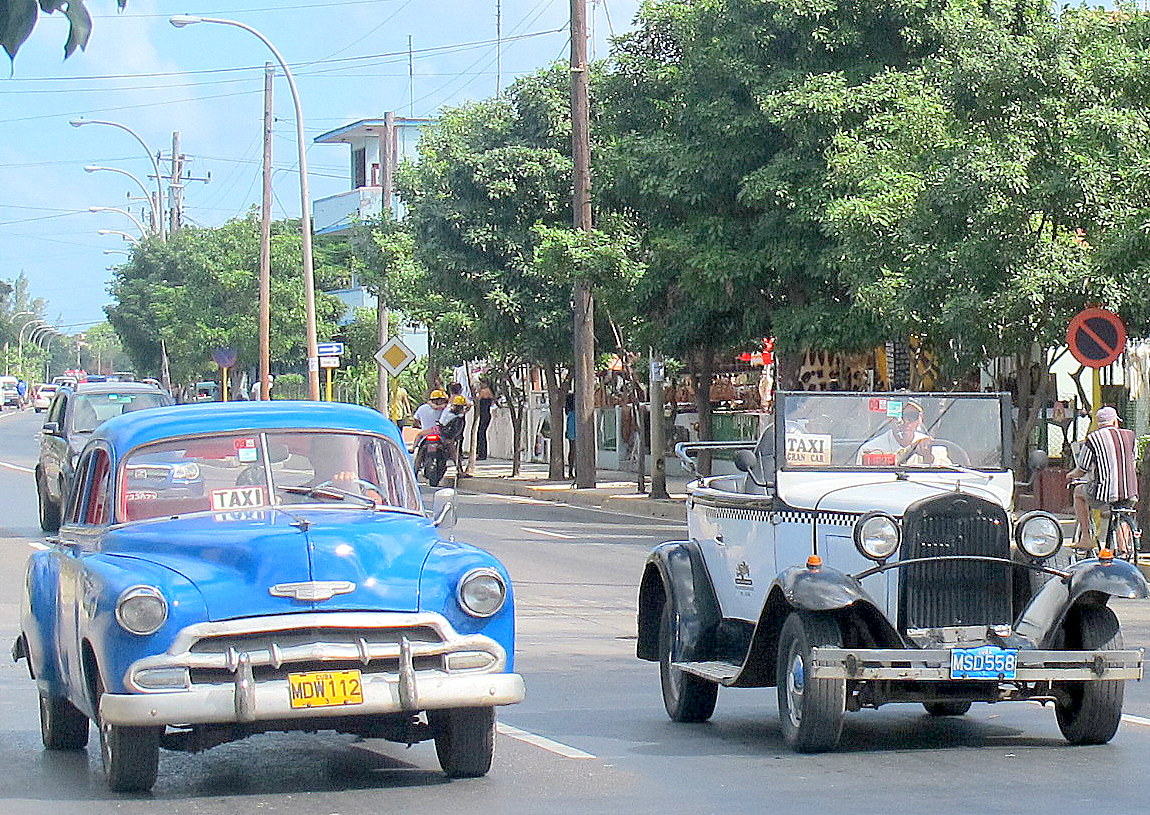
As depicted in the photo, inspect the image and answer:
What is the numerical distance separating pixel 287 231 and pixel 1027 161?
2047 inches

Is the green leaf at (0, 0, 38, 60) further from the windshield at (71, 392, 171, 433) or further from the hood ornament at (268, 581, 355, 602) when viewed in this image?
the windshield at (71, 392, 171, 433)

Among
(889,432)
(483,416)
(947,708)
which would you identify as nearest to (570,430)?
(483,416)

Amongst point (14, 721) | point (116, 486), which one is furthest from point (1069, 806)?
point (14, 721)

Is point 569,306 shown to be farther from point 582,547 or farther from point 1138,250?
point 1138,250

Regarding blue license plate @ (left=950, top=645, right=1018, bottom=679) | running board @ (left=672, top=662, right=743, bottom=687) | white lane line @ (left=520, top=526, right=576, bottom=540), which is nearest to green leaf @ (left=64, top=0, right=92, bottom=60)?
blue license plate @ (left=950, top=645, right=1018, bottom=679)

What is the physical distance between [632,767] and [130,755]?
7.33 ft

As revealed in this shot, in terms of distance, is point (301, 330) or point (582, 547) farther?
point (301, 330)

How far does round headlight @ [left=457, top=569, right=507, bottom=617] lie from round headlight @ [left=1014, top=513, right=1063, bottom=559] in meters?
2.57

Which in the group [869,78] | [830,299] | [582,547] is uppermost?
[869,78]

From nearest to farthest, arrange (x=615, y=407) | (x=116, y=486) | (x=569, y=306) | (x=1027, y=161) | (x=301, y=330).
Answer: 1. (x=116, y=486)
2. (x=1027, y=161)
3. (x=569, y=306)
4. (x=615, y=407)
5. (x=301, y=330)

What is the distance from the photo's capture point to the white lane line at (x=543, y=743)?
29.4ft

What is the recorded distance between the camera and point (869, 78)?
25.5m

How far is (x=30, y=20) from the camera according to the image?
529 cm

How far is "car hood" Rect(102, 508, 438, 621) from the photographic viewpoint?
7.59 m
